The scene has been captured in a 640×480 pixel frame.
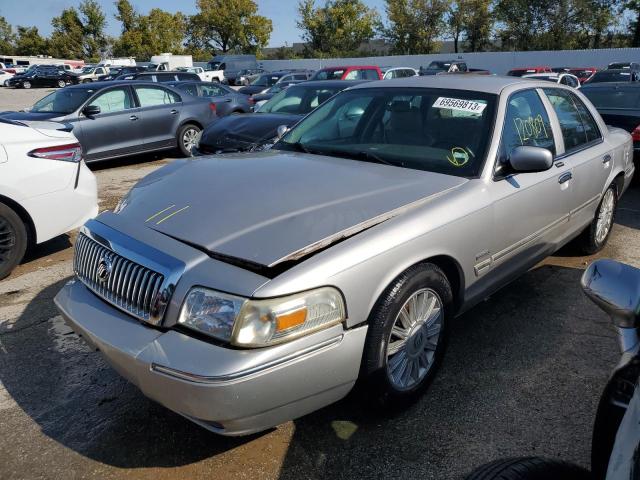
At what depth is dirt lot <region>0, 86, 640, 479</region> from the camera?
255 cm

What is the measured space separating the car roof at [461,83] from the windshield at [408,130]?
67mm

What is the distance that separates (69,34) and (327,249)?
75865 mm

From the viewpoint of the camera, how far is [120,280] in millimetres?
2561

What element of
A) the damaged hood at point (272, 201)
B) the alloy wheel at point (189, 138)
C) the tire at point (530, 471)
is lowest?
the alloy wheel at point (189, 138)

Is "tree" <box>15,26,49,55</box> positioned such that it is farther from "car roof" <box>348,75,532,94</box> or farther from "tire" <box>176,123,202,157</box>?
"car roof" <box>348,75,532,94</box>

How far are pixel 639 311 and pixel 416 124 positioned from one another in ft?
7.77

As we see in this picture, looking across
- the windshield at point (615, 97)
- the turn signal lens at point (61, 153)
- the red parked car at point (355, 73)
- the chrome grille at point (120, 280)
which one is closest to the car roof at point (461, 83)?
the chrome grille at point (120, 280)

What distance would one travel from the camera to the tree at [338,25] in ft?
188

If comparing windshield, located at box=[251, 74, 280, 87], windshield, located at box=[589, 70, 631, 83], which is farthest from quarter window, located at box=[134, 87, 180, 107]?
windshield, located at box=[589, 70, 631, 83]

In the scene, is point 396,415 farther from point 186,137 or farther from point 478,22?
point 478,22

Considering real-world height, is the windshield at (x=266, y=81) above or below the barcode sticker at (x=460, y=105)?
below

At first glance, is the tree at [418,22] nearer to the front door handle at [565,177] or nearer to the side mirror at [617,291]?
the front door handle at [565,177]

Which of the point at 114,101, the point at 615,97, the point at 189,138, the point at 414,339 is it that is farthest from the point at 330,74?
the point at 414,339

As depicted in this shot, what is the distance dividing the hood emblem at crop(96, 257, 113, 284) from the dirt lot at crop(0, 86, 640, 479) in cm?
76
